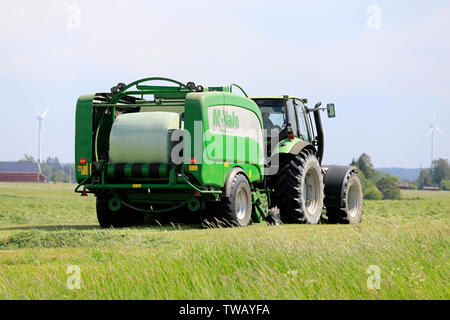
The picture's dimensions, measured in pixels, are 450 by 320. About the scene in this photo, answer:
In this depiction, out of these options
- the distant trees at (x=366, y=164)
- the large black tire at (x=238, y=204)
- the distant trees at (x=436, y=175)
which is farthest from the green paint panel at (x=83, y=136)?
the distant trees at (x=436, y=175)

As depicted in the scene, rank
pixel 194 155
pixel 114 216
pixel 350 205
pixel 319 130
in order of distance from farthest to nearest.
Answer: pixel 350 205
pixel 319 130
pixel 114 216
pixel 194 155

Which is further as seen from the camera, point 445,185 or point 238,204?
point 445,185

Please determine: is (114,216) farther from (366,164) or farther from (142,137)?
(366,164)

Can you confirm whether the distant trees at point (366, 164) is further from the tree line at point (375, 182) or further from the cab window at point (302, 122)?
the cab window at point (302, 122)

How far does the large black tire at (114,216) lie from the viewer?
13.1 metres

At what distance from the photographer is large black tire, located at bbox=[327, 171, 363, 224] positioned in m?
15.6

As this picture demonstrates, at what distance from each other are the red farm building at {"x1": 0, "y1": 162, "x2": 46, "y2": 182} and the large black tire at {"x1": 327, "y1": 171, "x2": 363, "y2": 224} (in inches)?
4782

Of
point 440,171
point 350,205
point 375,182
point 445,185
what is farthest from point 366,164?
point 440,171

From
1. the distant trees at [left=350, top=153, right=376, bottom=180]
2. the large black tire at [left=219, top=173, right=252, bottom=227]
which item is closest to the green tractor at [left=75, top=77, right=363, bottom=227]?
the large black tire at [left=219, top=173, right=252, bottom=227]

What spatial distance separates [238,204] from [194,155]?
5.12ft

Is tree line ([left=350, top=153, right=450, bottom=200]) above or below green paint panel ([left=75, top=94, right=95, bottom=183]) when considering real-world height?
below

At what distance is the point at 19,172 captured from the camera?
132625 millimetres

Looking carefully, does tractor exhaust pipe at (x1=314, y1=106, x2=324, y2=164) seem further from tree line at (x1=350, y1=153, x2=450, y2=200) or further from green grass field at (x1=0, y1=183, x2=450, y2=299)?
tree line at (x1=350, y1=153, x2=450, y2=200)

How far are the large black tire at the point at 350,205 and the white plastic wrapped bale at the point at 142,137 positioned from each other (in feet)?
17.2
